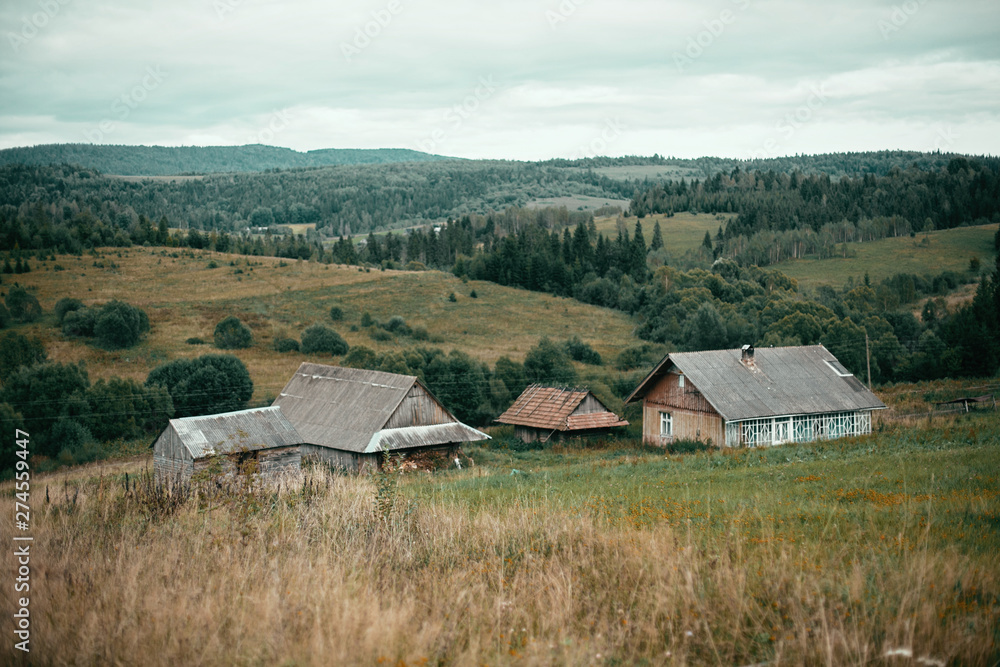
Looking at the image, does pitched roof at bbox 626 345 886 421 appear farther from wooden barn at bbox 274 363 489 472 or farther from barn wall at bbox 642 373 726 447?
wooden barn at bbox 274 363 489 472

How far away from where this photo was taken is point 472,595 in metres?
5.17

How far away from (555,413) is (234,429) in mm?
19971

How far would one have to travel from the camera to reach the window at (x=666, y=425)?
3491 cm

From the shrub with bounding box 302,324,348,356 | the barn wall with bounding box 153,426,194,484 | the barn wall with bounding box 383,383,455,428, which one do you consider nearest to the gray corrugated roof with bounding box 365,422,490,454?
the barn wall with bounding box 383,383,455,428

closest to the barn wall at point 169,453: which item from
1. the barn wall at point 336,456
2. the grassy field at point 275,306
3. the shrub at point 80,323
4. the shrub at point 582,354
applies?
the barn wall at point 336,456

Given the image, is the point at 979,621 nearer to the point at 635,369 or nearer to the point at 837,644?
the point at 837,644

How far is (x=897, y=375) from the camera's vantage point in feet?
178

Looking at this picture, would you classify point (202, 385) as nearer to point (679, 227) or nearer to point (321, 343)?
point (321, 343)

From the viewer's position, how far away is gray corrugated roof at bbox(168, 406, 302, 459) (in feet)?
80.8

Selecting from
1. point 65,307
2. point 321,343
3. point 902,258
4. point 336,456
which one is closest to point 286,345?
point 321,343

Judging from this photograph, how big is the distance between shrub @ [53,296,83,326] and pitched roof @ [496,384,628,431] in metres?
41.8

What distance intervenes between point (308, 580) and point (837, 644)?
12.1 feet

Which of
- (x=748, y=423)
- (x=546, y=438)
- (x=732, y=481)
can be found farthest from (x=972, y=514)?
(x=546, y=438)

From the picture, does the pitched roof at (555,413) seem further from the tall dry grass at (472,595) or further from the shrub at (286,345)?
the tall dry grass at (472,595)
